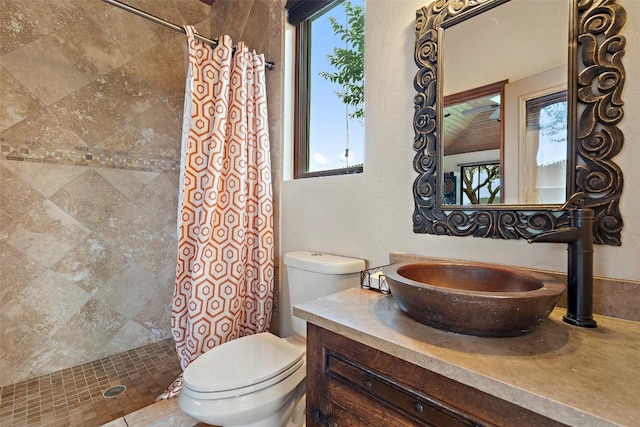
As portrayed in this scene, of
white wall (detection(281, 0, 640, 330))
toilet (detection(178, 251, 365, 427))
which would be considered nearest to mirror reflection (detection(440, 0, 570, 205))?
white wall (detection(281, 0, 640, 330))

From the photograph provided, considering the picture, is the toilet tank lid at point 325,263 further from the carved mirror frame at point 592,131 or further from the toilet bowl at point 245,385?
the carved mirror frame at point 592,131

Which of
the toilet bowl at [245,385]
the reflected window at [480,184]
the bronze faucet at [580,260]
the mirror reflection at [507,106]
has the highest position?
the mirror reflection at [507,106]

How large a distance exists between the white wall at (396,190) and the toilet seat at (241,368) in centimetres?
54

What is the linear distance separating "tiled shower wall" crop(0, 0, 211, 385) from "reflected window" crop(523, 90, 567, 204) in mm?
2267

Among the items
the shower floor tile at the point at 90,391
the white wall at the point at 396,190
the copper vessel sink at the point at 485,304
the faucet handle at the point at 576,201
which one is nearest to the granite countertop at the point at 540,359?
the copper vessel sink at the point at 485,304

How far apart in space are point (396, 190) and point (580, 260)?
643mm

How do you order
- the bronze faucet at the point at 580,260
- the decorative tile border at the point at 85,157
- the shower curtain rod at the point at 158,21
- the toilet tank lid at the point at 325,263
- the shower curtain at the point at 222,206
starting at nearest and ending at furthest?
the bronze faucet at the point at 580,260, the toilet tank lid at the point at 325,263, the shower curtain rod at the point at 158,21, the shower curtain at the point at 222,206, the decorative tile border at the point at 85,157

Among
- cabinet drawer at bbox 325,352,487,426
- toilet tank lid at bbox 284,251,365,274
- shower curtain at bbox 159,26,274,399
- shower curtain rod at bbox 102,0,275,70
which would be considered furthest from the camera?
shower curtain at bbox 159,26,274,399

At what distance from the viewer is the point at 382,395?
676mm

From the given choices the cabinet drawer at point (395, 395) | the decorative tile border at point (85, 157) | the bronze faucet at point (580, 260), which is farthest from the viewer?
the decorative tile border at point (85, 157)

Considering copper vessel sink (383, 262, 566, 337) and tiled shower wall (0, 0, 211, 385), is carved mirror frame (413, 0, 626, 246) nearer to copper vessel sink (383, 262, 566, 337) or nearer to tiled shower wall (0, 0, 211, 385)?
copper vessel sink (383, 262, 566, 337)

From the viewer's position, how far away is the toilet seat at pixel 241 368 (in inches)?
40.7

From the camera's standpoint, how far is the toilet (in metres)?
1.03

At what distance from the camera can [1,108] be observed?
1633 mm
